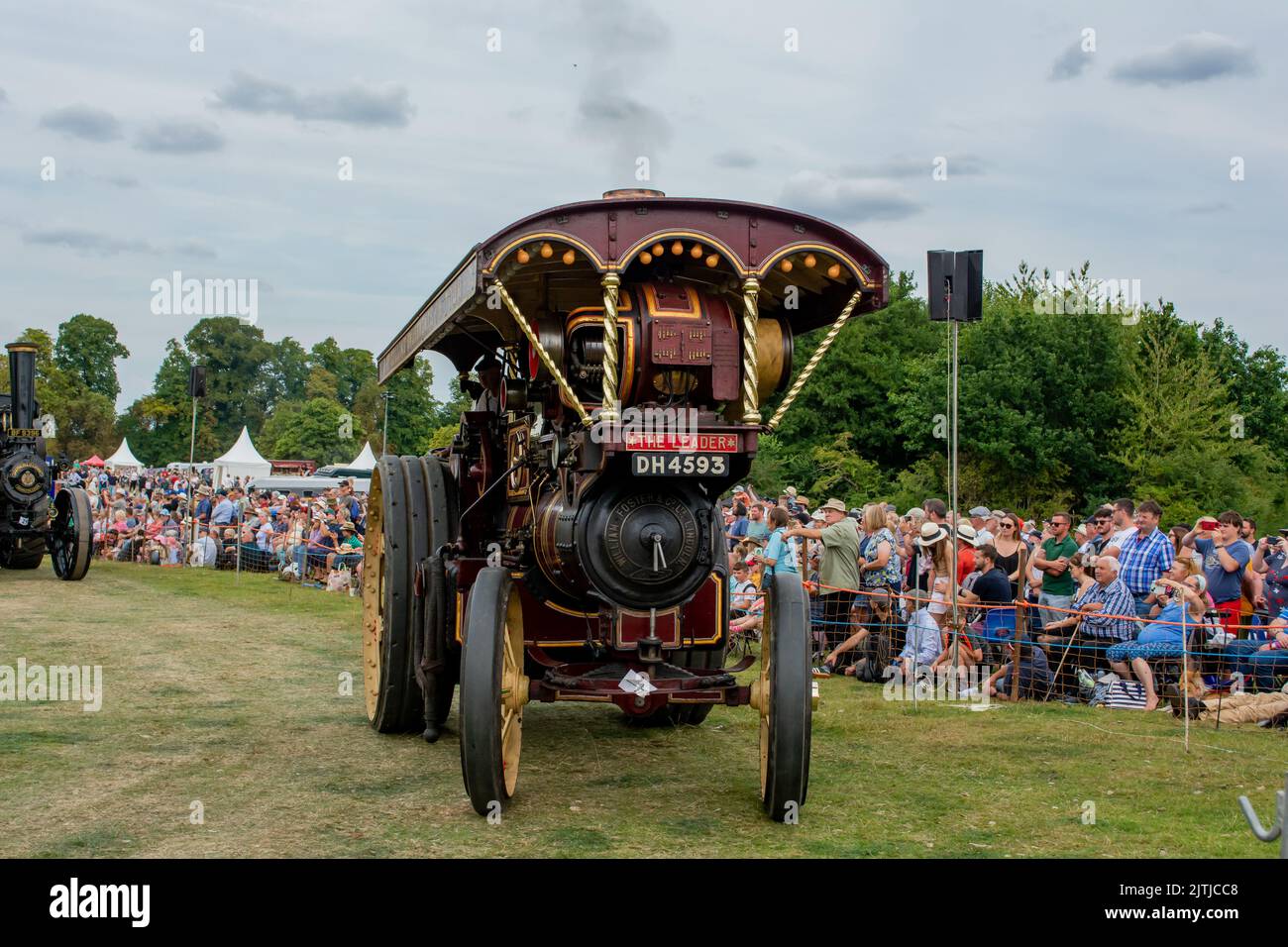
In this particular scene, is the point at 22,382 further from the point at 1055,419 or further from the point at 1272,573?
the point at 1055,419

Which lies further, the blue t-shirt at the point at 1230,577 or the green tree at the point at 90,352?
the green tree at the point at 90,352

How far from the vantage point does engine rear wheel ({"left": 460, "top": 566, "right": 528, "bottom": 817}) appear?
5641 millimetres

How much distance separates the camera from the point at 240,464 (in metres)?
46.0

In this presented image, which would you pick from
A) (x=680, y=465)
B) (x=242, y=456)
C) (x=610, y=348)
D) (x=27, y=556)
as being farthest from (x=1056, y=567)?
(x=242, y=456)

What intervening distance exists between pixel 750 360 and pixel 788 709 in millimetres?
1571

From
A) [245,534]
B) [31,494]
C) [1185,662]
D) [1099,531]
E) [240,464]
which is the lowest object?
[1185,662]

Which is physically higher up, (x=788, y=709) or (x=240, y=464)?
(x=240, y=464)

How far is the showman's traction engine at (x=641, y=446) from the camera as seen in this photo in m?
5.77

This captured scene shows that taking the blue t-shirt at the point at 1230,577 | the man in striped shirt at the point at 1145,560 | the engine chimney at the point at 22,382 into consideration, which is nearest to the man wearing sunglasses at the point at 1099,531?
the man in striped shirt at the point at 1145,560

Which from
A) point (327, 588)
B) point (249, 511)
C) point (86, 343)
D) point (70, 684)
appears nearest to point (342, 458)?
point (86, 343)

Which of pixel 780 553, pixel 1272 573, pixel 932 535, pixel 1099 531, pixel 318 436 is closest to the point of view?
pixel 1272 573

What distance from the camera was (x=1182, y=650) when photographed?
29.1ft

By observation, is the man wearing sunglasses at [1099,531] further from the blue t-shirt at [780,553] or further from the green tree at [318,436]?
the green tree at [318,436]

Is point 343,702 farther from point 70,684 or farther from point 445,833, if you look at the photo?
point 445,833
